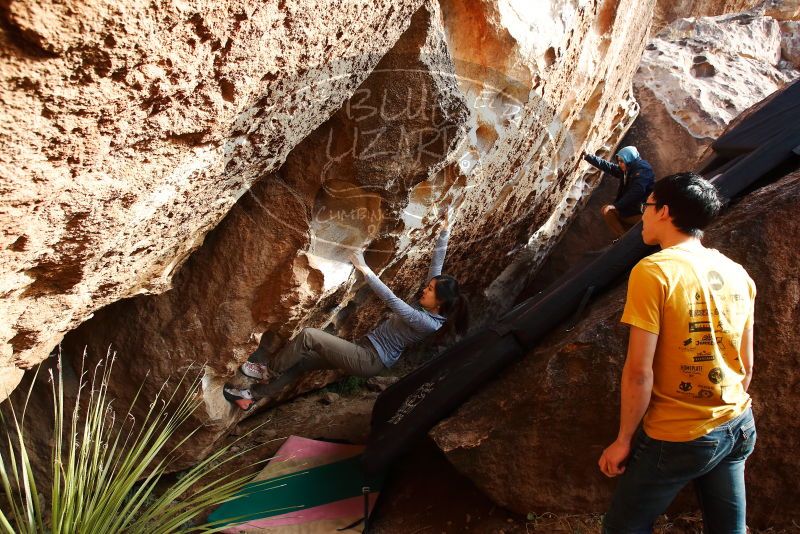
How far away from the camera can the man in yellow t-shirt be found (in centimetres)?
172

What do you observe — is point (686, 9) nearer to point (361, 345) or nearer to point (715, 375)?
point (361, 345)

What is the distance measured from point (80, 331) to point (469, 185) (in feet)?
7.76

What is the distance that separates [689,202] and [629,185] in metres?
2.93

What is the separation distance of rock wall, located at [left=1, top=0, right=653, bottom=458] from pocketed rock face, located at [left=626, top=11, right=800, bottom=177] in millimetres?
2281

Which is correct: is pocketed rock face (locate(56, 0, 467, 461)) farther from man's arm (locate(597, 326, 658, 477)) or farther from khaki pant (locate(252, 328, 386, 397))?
man's arm (locate(597, 326, 658, 477))

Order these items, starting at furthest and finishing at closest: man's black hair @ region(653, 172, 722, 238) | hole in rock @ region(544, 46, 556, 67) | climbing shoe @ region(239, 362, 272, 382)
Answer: climbing shoe @ region(239, 362, 272, 382) → hole in rock @ region(544, 46, 556, 67) → man's black hair @ region(653, 172, 722, 238)

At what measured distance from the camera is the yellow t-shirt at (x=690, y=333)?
1706mm

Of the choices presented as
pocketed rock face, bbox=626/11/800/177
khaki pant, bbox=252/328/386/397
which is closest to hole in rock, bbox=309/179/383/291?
khaki pant, bbox=252/328/386/397

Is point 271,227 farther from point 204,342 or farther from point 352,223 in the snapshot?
point 204,342

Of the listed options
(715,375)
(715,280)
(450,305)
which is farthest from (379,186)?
(715,375)

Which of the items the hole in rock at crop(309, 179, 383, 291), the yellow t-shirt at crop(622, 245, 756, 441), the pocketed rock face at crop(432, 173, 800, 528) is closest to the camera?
the yellow t-shirt at crop(622, 245, 756, 441)

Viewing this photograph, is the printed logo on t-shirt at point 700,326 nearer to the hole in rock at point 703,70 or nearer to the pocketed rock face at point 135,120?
the pocketed rock face at point 135,120

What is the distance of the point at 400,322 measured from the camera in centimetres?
346

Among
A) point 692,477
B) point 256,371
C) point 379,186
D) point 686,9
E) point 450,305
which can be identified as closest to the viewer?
point 692,477
